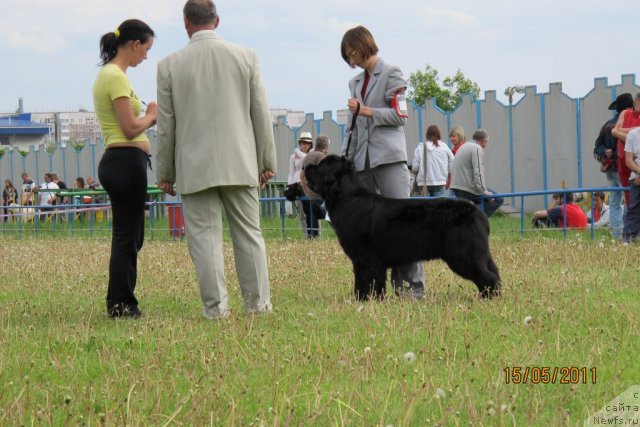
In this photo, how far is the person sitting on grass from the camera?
46.2ft

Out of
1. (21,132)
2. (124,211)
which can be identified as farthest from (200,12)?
(21,132)

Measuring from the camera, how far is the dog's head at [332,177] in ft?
23.6

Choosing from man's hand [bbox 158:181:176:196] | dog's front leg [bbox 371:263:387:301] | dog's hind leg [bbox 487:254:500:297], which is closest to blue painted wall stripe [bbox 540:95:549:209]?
dog's hind leg [bbox 487:254:500:297]

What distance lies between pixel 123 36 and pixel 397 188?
241 centimetres

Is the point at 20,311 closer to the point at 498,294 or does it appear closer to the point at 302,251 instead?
Answer: the point at 498,294

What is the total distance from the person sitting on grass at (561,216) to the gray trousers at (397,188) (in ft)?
20.4

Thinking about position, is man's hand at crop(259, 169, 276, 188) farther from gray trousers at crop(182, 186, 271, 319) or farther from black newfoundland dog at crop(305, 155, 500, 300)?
black newfoundland dog at crop(305, 155, 500, 300)

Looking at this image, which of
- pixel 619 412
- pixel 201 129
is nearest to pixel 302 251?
pixel 201 129

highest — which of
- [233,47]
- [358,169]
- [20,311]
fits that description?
[233,47]

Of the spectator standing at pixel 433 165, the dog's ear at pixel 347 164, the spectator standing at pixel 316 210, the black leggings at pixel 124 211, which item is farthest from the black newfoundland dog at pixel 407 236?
the spectator standing at pixel 433 165

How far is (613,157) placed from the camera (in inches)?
524

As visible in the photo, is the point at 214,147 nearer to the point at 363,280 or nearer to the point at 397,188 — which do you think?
the point at 363,280

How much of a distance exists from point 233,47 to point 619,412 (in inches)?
148

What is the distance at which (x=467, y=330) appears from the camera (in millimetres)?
5363
